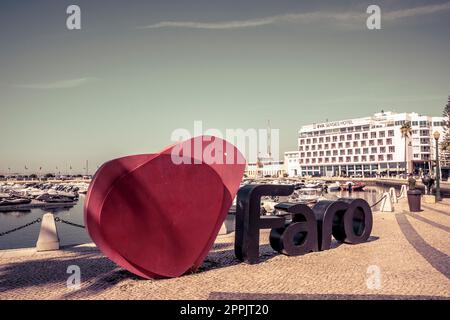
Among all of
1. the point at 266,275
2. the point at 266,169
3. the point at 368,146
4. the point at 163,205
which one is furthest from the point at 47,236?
the point at 266,169

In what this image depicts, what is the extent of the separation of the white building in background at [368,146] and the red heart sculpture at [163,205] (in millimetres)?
109902

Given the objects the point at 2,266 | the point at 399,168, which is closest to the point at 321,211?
the point at 2,266

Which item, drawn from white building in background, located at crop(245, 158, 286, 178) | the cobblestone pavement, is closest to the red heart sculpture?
the cobblestone pavement

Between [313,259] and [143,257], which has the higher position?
[143,257]

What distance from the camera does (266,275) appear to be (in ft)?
34.3

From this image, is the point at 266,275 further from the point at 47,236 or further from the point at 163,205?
the point at 47,236

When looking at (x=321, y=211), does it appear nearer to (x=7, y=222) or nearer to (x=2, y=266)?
(x=2, y=266)

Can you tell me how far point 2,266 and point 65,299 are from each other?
5277 mm

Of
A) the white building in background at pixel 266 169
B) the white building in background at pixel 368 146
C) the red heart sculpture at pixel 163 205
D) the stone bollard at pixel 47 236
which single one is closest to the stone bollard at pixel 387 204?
the red heart sculpture at pixel 163 205

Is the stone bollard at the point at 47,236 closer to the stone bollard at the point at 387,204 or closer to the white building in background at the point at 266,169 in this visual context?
the stone bollard at the point at 387,204

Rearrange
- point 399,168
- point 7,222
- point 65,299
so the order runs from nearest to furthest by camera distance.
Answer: point 65,299 < point 7,222 < point 399,168
